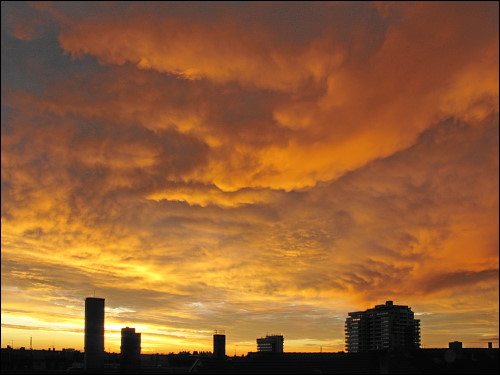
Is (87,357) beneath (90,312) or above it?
beneath

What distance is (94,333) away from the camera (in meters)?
121

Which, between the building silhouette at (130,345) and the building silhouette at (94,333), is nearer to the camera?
the building silhouette at (94,333)

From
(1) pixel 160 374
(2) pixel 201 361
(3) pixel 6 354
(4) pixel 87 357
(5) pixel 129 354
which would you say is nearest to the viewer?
(2) pixel 201 361

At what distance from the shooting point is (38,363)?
164m

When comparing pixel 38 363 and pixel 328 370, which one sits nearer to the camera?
pixel 328 370

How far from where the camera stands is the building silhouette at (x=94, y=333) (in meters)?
119

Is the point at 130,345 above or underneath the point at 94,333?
underneath

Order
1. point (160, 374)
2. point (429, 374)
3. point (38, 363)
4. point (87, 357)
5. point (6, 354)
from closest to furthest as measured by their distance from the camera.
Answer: point (429, 374)
point (160, 374)
point (87, 357)
point (38, 363)
point (6, 354)

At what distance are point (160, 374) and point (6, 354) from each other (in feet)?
329

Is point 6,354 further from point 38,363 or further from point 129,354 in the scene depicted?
point 129,354

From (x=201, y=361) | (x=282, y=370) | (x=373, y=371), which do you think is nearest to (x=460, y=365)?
(x=373, y=371)

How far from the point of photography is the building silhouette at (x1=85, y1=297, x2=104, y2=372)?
119m

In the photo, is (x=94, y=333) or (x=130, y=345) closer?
(x=94, y=333)

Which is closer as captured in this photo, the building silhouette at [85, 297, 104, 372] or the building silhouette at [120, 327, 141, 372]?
the building silhouette at [85, 297, 104, 372]
